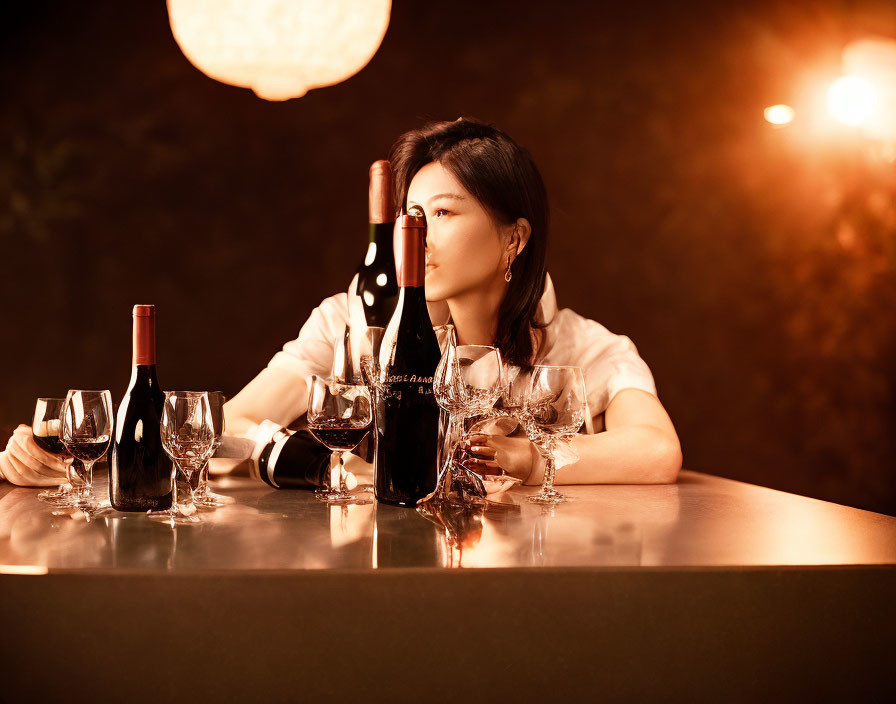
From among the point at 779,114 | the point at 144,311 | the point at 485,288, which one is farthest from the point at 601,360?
the point at 779,114

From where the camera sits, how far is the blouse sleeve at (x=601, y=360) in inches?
64.1

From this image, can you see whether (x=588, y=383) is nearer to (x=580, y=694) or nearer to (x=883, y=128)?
(x=580, y=694)

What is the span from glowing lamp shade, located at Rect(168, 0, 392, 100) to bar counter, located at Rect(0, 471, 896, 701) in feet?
6.45

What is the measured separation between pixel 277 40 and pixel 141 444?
1.80m

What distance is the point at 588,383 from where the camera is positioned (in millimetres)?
1707

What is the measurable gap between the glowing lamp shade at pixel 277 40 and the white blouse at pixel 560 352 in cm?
100

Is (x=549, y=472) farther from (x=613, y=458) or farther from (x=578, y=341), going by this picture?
(x=578, y=341)

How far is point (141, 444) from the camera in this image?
94cm

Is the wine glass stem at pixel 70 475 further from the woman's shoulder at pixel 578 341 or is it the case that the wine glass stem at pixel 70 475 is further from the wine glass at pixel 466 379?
the woman's shoulder at pixel 578 341

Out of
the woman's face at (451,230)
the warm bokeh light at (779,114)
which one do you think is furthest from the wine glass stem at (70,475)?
the warm bokeh light at (779,114)

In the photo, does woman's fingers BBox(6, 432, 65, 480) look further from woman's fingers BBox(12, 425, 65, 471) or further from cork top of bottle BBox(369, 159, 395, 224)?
cork top of bottle BBox(369, 159, 395, 224)

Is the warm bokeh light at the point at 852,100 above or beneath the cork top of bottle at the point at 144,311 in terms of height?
above

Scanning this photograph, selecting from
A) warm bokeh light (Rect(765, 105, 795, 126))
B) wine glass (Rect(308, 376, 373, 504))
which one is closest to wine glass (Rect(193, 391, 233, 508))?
wine glass (Rect(308, 376, 373, 504))

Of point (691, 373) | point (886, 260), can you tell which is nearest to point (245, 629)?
point (691, 373)
